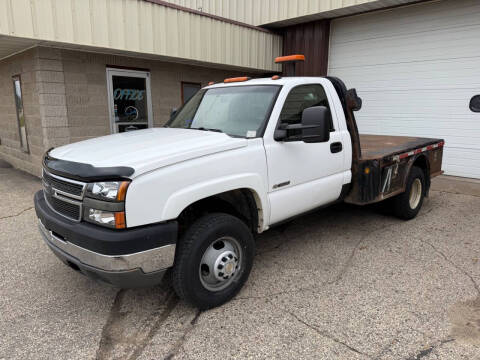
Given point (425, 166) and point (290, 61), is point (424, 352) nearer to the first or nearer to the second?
point (290, 61)

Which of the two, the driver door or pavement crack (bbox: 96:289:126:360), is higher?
the driver door

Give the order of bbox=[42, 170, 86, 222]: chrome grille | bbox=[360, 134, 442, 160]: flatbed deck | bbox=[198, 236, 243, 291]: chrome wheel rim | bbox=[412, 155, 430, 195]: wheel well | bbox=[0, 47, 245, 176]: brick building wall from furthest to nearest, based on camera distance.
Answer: bbox=[0, 47, 245, 176]: brick building wall < bbox=[412, 155, 430, 195]: wheel well < bbox=[360, 134, 442, 160]: flatbed deck < bbox=[198, 236, 243, 291]: chrome wheel rim < bbox=[42, 170, 86, 222]: chrome grille

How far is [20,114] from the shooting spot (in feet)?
28.6

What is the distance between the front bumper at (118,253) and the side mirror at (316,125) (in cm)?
149

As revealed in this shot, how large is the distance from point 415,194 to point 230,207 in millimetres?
3570

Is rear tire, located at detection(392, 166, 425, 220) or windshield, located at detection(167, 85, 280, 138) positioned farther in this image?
rear tire, located at detection(392, 166, 425, 220)

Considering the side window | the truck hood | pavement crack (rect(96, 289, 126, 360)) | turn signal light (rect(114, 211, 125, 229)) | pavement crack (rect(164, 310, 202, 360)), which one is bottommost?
pavement crack (rect(96, 289, 126, 360))

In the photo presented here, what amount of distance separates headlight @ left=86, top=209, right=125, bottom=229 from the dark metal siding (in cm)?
932

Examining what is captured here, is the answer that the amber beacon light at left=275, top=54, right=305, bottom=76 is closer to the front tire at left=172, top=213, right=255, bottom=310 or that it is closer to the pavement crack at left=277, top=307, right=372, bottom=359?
the front tire at left=172, top=213, right=255, bottom=310

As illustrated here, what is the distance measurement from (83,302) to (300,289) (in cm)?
204

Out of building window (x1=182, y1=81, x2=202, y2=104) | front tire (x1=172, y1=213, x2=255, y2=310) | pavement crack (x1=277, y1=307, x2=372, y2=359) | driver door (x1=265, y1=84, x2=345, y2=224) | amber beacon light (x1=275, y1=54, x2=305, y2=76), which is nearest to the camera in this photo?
pavement crack (x1=277, y1=307, x2=372, y2=359)

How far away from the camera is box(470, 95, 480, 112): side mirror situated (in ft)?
26.9

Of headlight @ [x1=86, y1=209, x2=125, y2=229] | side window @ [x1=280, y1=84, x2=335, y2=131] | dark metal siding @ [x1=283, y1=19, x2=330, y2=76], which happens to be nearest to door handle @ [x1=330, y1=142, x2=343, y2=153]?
side window @ [x1=280, y1=84, x2=335, y2=131]

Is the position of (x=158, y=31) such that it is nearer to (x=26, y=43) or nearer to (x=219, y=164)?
(x=26, y=43)
